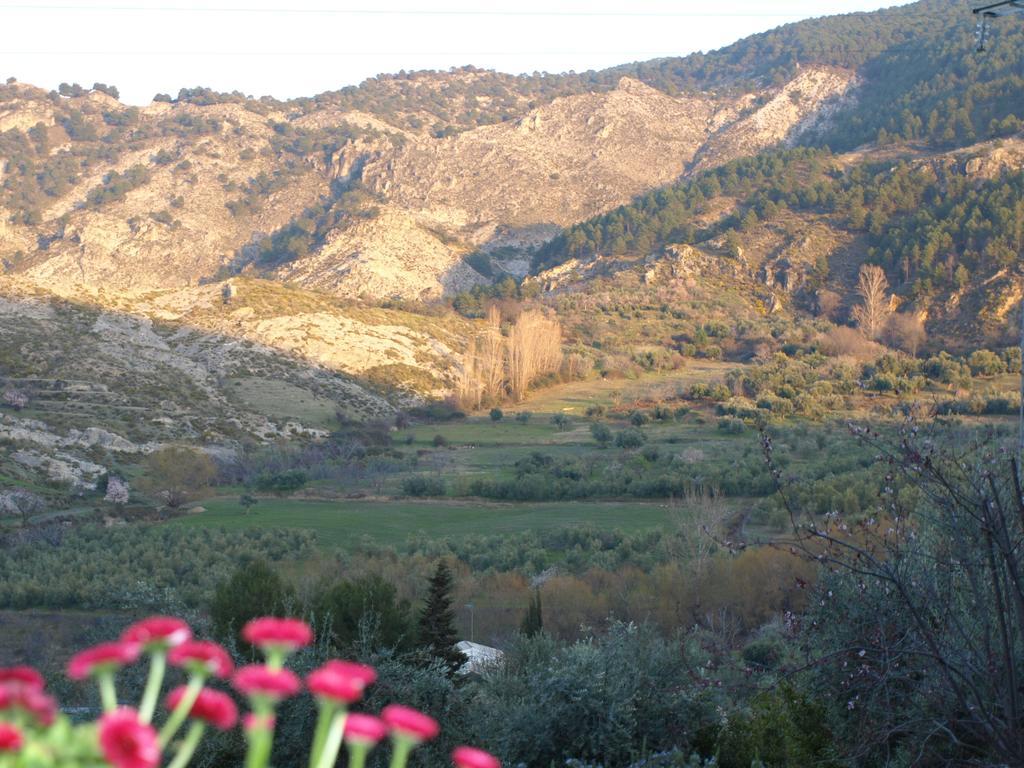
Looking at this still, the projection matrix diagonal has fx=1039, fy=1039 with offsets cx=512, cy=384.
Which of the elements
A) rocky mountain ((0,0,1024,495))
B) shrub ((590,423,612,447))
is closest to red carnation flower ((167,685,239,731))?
rocky mountain ((0,0,1024,495))

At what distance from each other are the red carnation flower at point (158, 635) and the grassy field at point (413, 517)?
24708 mm

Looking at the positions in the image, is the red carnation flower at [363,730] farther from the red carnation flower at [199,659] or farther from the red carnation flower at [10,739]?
the red carnation flower at [10,739]

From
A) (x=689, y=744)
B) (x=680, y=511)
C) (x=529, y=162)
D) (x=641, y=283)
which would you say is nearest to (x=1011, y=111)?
(x=641, y=283)

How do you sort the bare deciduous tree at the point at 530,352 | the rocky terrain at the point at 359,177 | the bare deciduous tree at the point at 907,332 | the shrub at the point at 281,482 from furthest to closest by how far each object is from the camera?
the rocky terrain at the point at 359,177
the bare deciduous tree at the point at 907,332
the bare deciduous tree at the point at 530,352
the shrub at the point at 281,482

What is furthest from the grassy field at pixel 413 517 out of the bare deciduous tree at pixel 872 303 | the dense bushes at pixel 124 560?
the bare deciduous tree at pixel 872 303

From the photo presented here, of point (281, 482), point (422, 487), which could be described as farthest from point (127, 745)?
point (281, 482)

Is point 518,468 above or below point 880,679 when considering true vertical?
below

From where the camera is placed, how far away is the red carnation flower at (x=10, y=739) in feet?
4.33

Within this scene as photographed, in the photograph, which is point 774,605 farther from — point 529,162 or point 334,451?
point 529,162

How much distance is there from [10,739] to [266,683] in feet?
1.06

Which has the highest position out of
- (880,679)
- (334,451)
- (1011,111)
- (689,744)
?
(1011,111)

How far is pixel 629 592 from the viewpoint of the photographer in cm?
1894

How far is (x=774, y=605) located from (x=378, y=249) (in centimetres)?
8249

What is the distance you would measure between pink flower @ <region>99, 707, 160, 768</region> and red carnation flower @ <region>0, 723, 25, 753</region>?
98 millimetres
